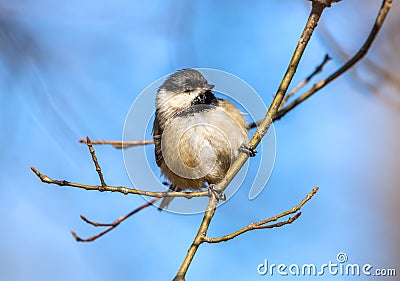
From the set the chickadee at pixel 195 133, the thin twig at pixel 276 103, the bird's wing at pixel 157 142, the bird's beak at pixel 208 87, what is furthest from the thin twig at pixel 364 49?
the bird's wing at pixel 157 142

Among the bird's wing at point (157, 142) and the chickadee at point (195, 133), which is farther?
the bird's wing at point (157, 142)

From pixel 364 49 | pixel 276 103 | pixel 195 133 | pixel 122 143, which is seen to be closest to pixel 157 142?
pixel 122 143

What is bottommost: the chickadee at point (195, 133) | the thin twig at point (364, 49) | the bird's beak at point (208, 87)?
the thin twig at point (364, 49)

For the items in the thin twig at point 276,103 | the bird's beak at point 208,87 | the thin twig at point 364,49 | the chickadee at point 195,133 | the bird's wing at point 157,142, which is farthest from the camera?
the bird's wing at point 157,142

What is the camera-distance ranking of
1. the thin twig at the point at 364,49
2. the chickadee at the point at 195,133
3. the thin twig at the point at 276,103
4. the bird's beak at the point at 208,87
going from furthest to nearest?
the bird's beak at the point at 208,87
the chickadee at the point at 195,133
the thin twig at the point at 276,103
the thin twig at the point at 364,49

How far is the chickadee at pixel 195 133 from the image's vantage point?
312 centimetres

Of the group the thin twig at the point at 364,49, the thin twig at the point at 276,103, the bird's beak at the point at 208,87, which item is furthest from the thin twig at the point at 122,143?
the thin twig at the point at 364,49

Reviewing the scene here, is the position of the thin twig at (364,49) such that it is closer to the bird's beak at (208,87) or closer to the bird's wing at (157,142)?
the bird's beak at (208,87)

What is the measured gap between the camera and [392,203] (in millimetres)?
4852

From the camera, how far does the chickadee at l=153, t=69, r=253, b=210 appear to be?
10.2 feet

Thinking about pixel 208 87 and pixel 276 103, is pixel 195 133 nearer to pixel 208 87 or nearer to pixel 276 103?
pixel 208 87

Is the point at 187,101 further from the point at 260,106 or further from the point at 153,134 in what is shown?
the point at 260,106

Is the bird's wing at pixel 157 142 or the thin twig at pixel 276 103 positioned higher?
the bird's wing at pixel 157 142

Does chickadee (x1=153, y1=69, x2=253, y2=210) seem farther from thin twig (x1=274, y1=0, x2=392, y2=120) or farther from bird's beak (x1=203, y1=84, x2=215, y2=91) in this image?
thin twig (x1=274, y1=0, x2=392, y2=120)
